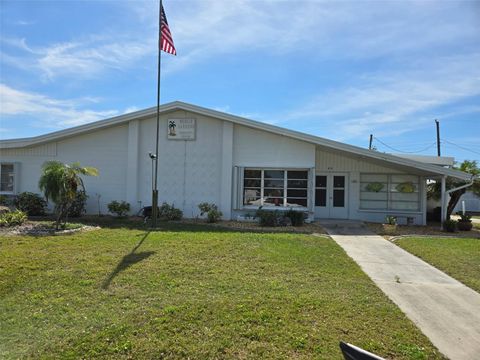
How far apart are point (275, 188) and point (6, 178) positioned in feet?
40.0

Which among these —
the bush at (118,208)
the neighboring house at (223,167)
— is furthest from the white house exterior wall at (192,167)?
the bush at (118,208)

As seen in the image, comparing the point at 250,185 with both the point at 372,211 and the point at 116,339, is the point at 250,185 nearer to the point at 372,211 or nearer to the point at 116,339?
the point at 372,211

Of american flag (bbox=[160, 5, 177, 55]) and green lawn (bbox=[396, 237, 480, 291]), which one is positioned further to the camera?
american flag (bbox=[160, 5, 177, 55])

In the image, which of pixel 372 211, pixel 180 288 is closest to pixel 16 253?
pixel 180 288

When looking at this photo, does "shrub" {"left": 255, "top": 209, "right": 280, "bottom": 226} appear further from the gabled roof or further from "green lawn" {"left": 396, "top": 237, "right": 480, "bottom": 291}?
"green lawn" {"left": 396, "top": 237, "right": 480, "bottom": 291}

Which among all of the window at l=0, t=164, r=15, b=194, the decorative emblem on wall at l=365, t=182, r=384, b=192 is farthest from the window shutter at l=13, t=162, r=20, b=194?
the decorative emblem on wall at l=365, t=182, r=384, b=192

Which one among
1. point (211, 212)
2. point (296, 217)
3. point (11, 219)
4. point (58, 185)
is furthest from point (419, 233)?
point (11, 219)

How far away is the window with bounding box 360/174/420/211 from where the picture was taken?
16609mm

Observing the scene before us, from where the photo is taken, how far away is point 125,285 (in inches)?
232

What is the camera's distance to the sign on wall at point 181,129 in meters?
15.4

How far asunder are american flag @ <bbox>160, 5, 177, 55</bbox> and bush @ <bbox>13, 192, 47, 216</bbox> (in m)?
8.17

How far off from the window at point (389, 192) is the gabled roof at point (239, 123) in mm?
1406

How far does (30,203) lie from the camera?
48.8ft

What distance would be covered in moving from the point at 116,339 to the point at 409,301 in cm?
427
